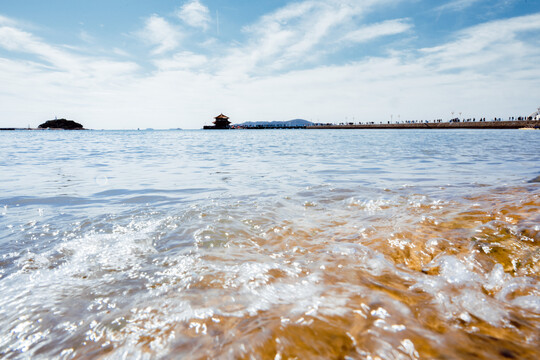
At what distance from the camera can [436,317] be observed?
71.6 inches

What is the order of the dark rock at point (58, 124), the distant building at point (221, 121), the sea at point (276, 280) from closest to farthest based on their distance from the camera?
the sea at point (276, 280) → the distant building at point (221, 121) → the dark rock at point (58, 124)

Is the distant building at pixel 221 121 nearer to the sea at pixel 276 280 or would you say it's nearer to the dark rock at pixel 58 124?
the dark rock at pixel 58 124

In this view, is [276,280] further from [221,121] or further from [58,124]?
[58,124]

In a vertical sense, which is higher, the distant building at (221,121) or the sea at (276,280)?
the distant building at (221,121)

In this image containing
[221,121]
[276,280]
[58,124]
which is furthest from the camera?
[58,124]

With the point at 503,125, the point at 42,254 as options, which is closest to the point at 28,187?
the point at 42,254

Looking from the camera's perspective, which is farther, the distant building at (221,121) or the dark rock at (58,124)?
the dark rock at (58,124)

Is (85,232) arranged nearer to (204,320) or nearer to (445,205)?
(204,320)

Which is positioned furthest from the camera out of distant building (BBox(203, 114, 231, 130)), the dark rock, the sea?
the dark rock

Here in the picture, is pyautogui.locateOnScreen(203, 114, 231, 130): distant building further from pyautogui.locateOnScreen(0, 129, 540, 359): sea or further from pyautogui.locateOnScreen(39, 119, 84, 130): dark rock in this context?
pyautogui.locateOnScreen(0, 129, 540, 359): sea

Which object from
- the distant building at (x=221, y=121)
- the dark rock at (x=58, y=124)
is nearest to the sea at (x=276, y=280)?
the distant building at (x=221, y=121)

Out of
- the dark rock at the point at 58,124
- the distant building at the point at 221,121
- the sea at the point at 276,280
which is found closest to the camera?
the sea at the point at 276,280

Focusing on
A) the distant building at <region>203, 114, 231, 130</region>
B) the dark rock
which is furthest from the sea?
the dark rock

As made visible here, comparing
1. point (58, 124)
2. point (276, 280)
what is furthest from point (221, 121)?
point (276, 280)
